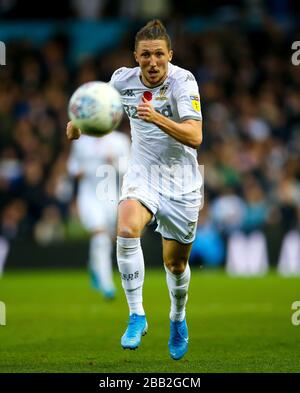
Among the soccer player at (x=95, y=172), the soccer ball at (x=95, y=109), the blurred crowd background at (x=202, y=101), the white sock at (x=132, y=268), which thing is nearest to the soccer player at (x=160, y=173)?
the white sock at (x=132, y=268)

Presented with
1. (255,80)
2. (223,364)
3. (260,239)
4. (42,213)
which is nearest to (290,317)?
(223,364)

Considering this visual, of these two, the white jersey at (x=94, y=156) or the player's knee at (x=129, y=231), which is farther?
the white jersey at (x=94, y=156)

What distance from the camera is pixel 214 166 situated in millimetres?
19641

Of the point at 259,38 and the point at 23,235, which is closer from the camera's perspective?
the point at 23,235

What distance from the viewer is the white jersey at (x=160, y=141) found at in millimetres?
7918

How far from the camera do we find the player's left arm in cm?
737

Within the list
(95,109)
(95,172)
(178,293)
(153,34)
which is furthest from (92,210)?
(95,109)

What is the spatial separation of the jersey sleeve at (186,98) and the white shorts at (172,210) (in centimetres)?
68

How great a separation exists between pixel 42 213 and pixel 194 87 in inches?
448

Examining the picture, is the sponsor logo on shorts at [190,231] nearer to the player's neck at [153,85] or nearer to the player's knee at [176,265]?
the player's knee at [176,265]

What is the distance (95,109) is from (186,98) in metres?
0.72

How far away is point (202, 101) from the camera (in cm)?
2061

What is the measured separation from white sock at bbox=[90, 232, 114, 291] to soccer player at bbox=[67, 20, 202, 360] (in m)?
4.92

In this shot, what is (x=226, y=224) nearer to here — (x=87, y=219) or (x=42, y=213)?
(x=42, y=213)
